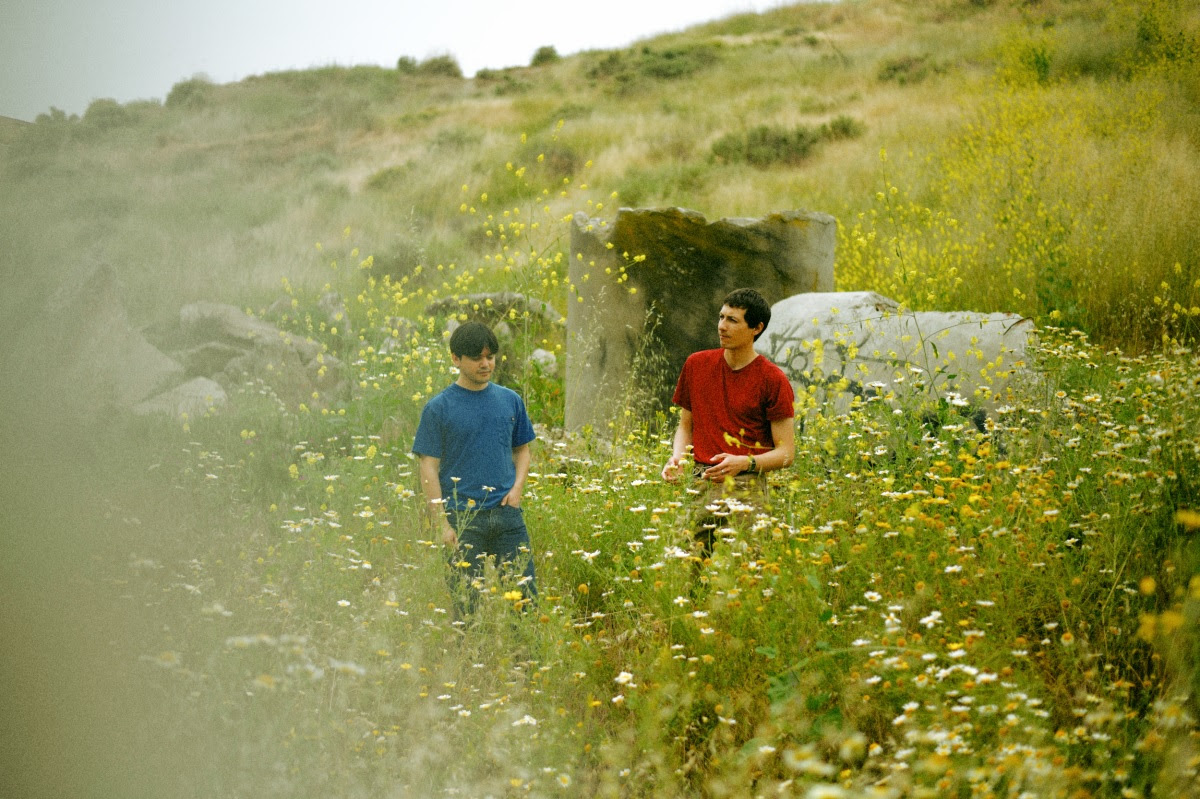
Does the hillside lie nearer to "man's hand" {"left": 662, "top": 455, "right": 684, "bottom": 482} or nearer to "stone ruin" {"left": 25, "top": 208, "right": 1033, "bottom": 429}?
"stone ruin" {"left": 25, "top": 208, "right": 1033, "bottom": 429}

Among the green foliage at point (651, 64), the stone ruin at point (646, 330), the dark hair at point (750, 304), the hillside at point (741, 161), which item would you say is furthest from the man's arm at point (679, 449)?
the green foliage at point (651, 64)

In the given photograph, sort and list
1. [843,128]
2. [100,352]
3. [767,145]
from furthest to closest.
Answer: [767,145], [843,128], [100,352]

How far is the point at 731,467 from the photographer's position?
148 inches

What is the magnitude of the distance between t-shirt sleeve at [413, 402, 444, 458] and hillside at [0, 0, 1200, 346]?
4.84 feet

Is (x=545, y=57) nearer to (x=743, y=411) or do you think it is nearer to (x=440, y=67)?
(x=440, y=67)

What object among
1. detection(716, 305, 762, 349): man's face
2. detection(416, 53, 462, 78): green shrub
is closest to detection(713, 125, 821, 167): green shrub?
detection(716, 305, 762, 349): man's face

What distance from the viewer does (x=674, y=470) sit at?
3785 millimetres

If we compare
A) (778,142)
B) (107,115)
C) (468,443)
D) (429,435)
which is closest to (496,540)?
(468,443)

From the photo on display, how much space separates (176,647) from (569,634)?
4.11 ft

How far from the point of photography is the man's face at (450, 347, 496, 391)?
12.7 ft

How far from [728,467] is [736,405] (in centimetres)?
37

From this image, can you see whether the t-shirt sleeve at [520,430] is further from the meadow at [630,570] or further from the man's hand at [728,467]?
the man's hand at [728,467]

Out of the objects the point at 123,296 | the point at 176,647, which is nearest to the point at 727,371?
the point at 176,647

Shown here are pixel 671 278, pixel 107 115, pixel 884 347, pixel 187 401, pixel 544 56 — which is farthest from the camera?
pixel 544 56
